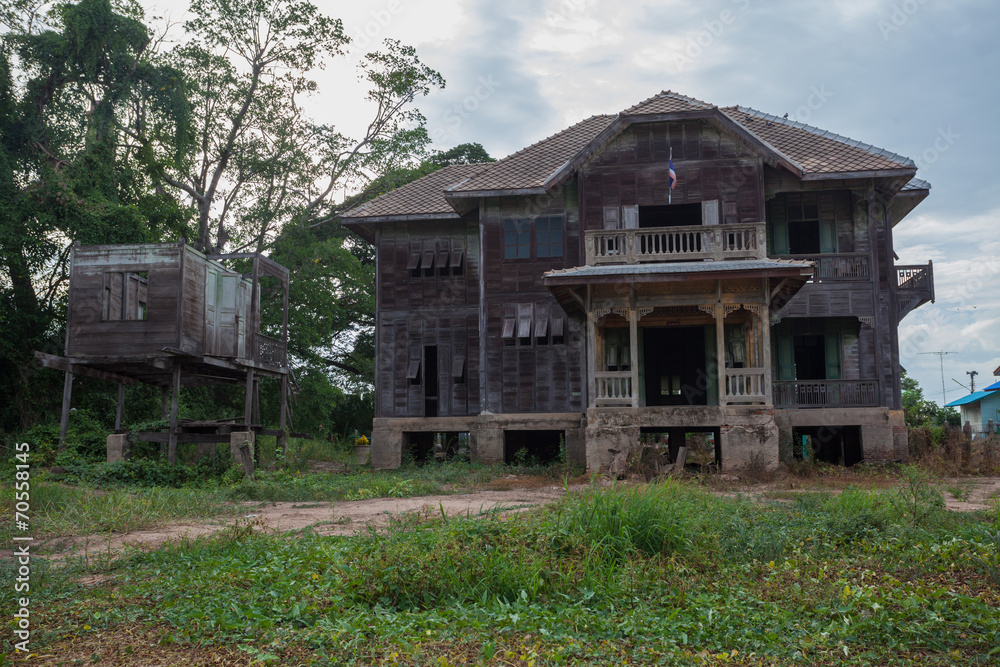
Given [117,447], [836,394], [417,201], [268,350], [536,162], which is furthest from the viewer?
[417,201]

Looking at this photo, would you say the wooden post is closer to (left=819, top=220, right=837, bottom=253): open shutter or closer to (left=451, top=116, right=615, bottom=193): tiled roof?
(left=451, top=116, right=615, bottom=193): tiled roof

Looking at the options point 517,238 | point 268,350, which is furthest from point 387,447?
point 517,238

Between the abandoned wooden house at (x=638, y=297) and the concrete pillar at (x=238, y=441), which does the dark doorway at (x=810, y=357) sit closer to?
the abandoned wooden house at (x=638, y=297)

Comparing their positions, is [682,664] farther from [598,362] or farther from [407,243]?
[407,243]

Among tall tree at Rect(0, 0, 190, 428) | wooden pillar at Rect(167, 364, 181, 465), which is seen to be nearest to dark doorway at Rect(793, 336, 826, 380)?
wooden pillar at Rect(167, 364, 181, 465)

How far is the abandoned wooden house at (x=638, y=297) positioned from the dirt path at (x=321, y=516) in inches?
198

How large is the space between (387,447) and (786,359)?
10.7 metres

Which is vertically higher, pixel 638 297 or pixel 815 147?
pixel 815 147

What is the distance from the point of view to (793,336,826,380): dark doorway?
69.0ft

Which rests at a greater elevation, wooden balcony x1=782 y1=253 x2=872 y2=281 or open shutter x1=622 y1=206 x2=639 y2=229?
open shutter x1=622 y1=206 x2=639 y2=229

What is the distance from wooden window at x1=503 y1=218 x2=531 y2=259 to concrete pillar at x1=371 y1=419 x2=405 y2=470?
560 centimetres

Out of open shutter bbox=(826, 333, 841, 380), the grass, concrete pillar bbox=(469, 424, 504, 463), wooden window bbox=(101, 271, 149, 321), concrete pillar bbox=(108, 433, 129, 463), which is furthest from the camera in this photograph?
open shutter bbox=(826, 333, 841, 380)

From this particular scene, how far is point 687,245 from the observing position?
17.6 m

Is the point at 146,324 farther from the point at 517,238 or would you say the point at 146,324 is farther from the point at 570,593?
the point at 570,593
